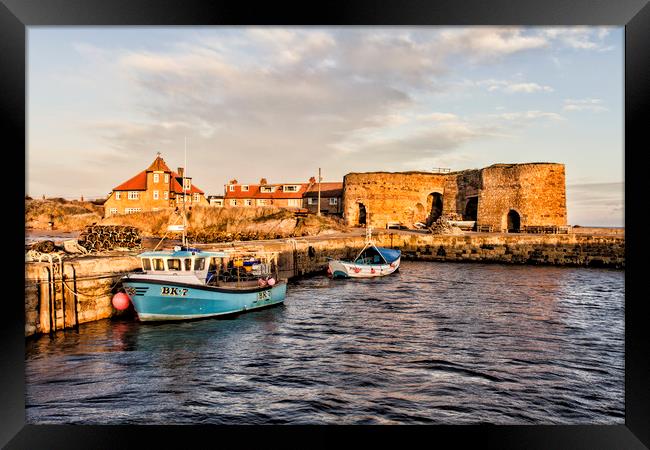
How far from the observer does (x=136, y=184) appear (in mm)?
47500

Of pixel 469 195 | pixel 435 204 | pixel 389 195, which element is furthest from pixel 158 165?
pixel 469 195

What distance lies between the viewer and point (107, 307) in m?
14.5

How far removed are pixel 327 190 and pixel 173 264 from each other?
1578 inches

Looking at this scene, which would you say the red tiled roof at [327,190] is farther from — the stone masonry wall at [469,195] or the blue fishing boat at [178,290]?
the blue fishing boat at [178,290]

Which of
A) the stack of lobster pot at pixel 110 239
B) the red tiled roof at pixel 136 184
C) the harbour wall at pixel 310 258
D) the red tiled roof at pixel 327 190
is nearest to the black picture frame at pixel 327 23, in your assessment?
the harbour wall at pixel 310 258

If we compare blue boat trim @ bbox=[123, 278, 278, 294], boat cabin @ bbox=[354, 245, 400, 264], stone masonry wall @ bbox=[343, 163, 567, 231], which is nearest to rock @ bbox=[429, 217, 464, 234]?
stone masonry wall @ bbox=[343, 163, 567, 231]

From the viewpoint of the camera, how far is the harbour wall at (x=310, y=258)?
12.5m

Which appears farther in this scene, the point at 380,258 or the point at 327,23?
the point at 380,258

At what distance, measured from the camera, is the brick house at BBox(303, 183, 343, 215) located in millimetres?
51781

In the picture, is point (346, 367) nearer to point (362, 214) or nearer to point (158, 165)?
point (362, 214)

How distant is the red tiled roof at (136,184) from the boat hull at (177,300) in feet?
116

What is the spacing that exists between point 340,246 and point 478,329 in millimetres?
18188
